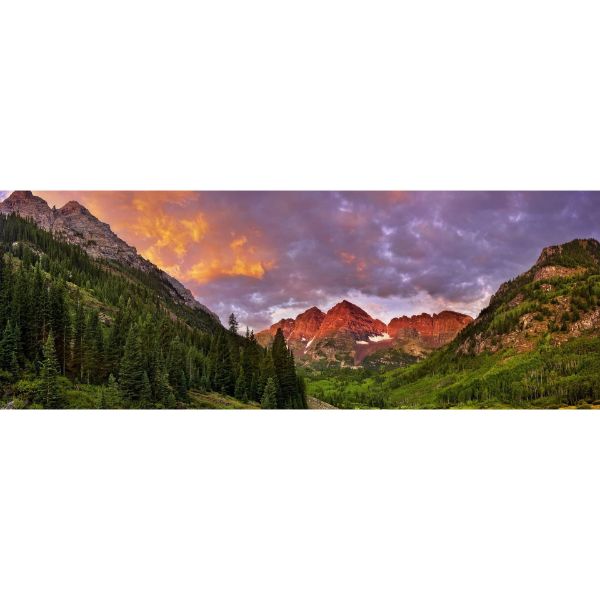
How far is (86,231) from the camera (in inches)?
442

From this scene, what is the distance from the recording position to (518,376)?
10383 mm

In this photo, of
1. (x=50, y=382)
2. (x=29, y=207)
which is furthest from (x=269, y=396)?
(x=29, y=207)

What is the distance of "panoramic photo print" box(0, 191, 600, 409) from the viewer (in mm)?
10359

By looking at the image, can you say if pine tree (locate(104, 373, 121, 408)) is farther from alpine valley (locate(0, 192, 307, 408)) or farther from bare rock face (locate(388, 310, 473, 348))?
bare rock face (locate(388, 310, 473, 348))

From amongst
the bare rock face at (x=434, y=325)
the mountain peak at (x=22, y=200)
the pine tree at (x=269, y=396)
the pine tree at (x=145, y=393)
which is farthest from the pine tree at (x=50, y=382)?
the bare rock face at (x=434, y=325)

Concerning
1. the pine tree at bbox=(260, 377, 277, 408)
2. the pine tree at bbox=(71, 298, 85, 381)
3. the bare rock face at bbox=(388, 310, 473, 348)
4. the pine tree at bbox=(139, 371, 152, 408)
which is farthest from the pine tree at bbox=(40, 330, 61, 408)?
the bare rock face at bbox=(388, 310, 473, 348)

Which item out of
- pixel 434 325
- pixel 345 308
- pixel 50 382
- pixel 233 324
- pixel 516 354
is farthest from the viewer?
pixel 233 324

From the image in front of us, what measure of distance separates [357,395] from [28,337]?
23.8ft

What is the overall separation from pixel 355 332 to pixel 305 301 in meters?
1.37

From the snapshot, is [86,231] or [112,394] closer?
[112,394]

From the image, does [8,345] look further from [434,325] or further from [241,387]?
[434,325]

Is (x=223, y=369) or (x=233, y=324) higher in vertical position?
(x=233, y=324)

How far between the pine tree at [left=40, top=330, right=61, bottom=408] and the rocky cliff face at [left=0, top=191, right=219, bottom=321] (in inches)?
103
